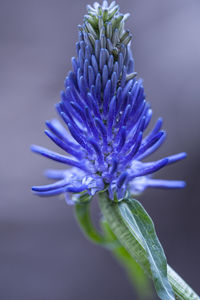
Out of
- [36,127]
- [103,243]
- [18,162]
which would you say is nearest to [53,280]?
[18,162]

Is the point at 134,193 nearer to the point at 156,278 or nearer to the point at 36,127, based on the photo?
the point at 156,278

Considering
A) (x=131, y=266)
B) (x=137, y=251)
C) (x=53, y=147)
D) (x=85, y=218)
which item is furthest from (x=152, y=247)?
(x=53, y=147)

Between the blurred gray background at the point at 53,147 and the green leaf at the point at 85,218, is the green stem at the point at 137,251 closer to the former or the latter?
the green leaf at the point at 85,218

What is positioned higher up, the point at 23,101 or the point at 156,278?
the point at 23,101

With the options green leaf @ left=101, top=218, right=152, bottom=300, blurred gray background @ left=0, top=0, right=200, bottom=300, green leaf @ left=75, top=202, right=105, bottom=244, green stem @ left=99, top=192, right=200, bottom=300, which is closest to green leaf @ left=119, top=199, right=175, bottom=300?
green stem @ left=99, top=192, right=200, bottom=300

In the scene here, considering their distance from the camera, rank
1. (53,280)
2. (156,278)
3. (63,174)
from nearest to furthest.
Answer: (156,278) < (63,174) < (53,280)

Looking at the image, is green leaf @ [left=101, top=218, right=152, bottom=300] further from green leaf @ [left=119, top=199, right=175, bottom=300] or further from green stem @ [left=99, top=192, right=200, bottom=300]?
green leaf @ [left=119, top=199, right=175, bottom=300]
